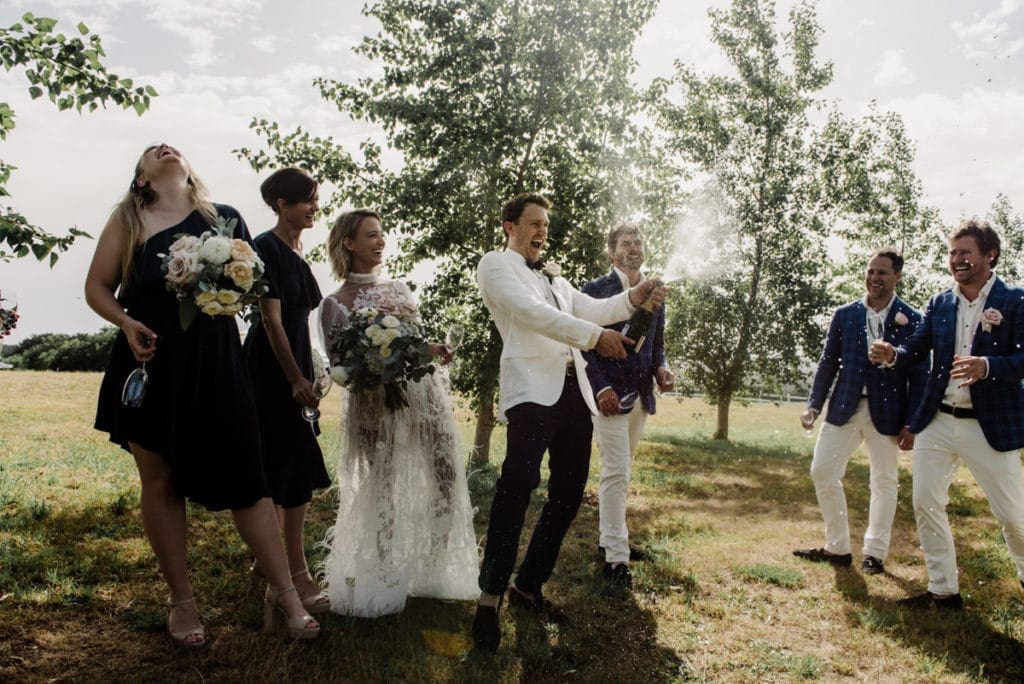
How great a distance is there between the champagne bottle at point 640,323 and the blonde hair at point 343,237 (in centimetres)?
175

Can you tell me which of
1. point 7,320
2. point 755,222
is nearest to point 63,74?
point 7,320

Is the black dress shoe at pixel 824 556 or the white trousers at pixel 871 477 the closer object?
the white trousers at pixel 871 477

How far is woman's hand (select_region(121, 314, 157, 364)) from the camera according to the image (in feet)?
10.9

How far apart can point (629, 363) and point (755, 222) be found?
15623 millimetres

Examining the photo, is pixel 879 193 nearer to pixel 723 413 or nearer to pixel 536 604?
A: pixel 723 413

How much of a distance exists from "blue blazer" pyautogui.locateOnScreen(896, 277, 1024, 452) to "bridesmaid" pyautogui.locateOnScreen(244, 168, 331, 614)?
427 cm

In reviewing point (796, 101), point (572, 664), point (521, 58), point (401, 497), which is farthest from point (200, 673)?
point (796, 101)

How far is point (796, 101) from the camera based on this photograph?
19.9 meters

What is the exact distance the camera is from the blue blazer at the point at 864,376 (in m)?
6.03

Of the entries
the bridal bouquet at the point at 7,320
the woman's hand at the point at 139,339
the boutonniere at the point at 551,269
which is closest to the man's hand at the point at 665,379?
the boutonniere at the point at 551,269

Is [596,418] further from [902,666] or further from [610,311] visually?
[902,666]

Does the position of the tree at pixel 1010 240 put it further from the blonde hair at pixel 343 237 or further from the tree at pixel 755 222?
the blonde hair at pixel 343 237

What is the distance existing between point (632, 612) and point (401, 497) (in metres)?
1.73

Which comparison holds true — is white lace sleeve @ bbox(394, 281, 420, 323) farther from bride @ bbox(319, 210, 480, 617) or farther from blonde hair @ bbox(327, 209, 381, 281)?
blonde hair @ bbox(327, 209, 381, 281)
